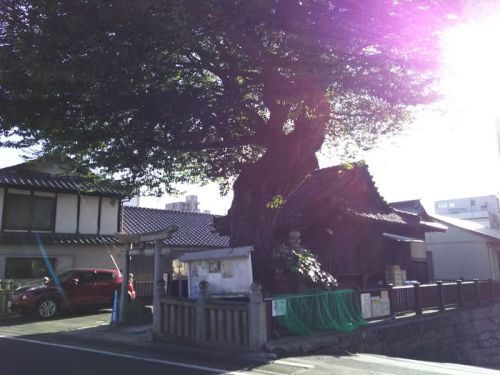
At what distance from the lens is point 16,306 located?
661 inches

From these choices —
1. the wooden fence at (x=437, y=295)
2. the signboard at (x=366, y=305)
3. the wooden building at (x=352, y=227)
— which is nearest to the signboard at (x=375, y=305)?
the signboard at (x=366, y=305)

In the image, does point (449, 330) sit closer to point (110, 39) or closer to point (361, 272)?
point (361, 272)

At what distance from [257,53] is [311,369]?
5.97m

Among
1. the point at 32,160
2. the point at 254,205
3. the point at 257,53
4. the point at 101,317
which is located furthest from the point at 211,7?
the point at 101,317

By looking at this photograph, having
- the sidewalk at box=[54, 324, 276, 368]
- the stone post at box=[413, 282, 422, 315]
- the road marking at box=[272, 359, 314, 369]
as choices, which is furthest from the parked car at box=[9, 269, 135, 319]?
the stone post at box=[413, 282, 422, 315]

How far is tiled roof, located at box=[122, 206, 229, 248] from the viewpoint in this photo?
89.1 ft

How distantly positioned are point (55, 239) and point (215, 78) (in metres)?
12.7

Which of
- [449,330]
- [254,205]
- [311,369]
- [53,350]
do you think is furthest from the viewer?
[449,330]

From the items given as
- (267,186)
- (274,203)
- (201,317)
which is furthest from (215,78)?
(201,317)

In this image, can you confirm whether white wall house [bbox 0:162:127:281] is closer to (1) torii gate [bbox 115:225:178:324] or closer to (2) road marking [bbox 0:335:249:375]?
(1) torii gate [bbox 115:225:178:324]

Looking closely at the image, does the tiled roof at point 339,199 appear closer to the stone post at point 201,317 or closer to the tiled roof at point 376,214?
the tiled roof at point 376,214

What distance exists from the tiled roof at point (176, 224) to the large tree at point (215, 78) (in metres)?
13.4

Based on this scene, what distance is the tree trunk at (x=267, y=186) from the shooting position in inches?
496

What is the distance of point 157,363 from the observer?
8.77 meters
